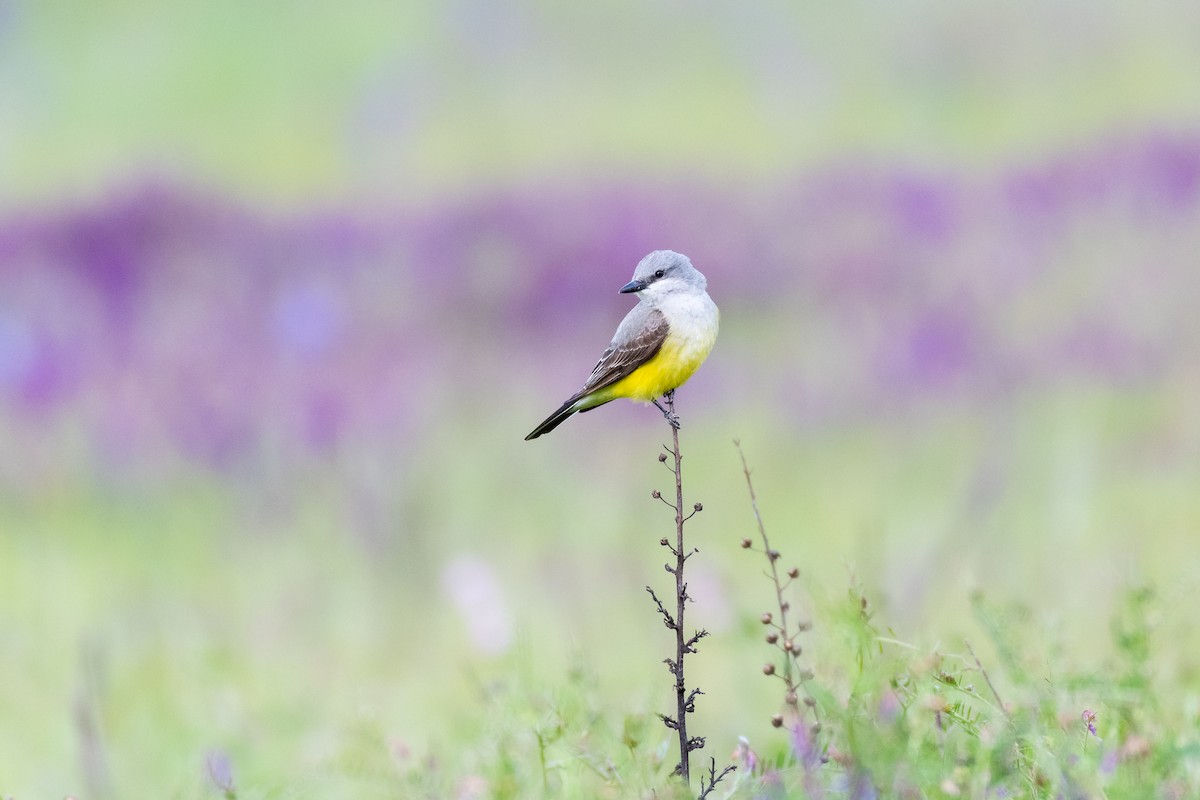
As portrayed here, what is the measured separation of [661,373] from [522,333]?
299 centimetres

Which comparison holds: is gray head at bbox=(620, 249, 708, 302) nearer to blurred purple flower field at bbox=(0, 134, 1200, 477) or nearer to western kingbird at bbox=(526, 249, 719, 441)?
western kingbird at bbox=(526, 249, 719, 441)

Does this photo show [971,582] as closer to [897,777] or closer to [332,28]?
[897,777]

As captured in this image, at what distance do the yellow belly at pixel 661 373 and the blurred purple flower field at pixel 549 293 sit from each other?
281 cm

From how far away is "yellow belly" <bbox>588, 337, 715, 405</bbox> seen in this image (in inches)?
56.5

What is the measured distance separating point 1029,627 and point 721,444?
2.20 meters

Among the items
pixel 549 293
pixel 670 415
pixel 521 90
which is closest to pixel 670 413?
pixel 670 415

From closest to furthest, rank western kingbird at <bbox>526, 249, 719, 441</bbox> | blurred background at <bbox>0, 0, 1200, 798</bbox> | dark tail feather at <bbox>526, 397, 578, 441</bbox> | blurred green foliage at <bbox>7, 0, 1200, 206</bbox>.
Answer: dark tail feather at <bbox>526, 397, 578, 441</bbox> < western kingbird at <bbox>526, 249, 719, 441</bbox> < blurred background at <bbox>0, 0, 1200, 798</bbox> < blurred green foliage at <bbox>7, 0, 1200, 206</bbox>

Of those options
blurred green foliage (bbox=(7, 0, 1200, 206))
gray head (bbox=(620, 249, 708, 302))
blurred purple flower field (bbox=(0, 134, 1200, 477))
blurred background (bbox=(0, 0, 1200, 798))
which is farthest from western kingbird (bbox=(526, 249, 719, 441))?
blurred green foliage (bbox=(7, 0, 1200, 206))

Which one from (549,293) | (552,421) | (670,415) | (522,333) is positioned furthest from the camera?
(549,293)

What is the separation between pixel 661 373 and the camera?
1.46 m

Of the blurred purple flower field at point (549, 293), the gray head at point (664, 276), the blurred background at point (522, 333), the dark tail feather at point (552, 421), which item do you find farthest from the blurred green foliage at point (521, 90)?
the dark tail feather at point (552, 421)

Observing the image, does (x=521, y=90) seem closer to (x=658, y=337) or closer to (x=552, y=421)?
(x=658, y=337)

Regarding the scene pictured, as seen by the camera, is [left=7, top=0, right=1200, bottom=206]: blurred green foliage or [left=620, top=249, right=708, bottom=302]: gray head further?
[left=7, top=0, right=1200, bottom=206]: blurred green foliage

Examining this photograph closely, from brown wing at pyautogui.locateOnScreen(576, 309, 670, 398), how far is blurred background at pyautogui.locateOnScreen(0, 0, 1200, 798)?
4.84 feet
